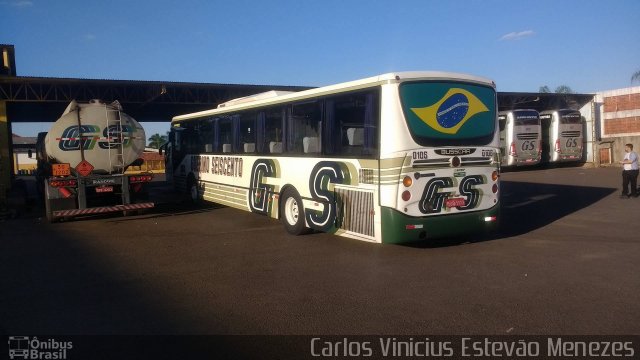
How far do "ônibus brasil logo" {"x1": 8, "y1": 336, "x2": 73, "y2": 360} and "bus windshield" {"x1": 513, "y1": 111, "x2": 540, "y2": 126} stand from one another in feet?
90.8

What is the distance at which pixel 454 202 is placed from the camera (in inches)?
340

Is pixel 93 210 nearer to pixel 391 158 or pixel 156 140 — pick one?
pixel 391 158

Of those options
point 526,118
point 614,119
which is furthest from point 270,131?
point 614,119

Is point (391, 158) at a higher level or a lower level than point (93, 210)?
higher

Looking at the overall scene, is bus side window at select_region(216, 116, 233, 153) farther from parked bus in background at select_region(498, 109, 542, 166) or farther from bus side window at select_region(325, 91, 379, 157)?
parked bus in background at select_region(498, 109, 542, 166)

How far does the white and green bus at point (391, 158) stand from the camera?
8109 mm

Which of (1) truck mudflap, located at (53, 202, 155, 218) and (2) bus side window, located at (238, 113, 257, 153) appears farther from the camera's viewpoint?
(1) truck mudflap, located at (53, 202, 155, 218)

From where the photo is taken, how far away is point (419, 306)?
233 inches

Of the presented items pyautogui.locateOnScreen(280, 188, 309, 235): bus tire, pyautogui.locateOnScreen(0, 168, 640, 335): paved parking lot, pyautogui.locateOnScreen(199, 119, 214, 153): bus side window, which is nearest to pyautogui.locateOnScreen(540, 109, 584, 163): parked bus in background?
pyautogui.locateOnScreen(0, 168, 640, 335): paved parking lot

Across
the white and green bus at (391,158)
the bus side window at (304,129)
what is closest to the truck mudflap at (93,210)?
the white and green bus at (391,158)

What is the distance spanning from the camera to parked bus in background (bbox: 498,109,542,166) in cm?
2881

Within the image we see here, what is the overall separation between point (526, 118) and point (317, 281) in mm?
25428

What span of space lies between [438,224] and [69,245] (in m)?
7.04

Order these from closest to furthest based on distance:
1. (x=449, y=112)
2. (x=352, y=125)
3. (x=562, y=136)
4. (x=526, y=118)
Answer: (x=449, y=112) < (x=352, y=125) < (x=526, y=118) < (x=562, y=136)
